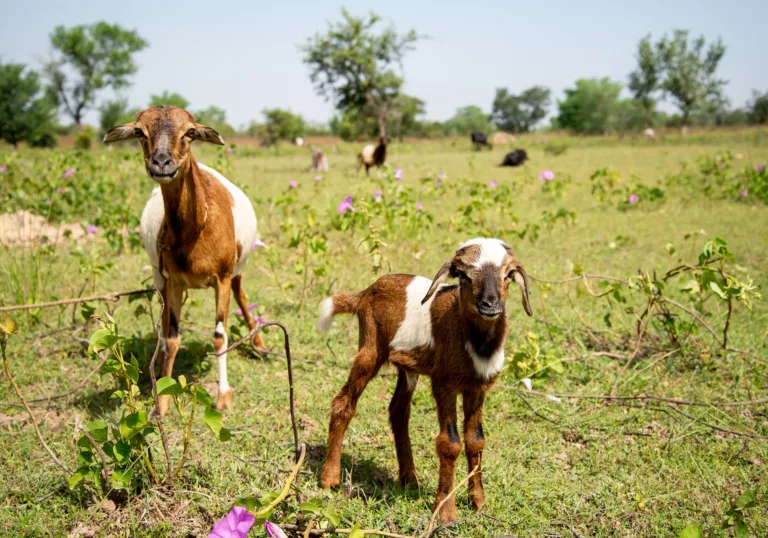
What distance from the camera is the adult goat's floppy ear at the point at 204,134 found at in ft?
11.6

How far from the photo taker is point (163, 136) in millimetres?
3305

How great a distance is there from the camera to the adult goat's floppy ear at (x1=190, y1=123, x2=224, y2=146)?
3.53m

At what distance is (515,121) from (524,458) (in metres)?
92.7

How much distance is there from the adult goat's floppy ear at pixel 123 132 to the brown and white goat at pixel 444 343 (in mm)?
1568

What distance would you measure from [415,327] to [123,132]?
210 cm

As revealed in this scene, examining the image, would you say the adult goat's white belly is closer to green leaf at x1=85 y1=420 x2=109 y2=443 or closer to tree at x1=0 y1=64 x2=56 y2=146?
green leaf at x1=85 y1=420 x2=109 y2=443

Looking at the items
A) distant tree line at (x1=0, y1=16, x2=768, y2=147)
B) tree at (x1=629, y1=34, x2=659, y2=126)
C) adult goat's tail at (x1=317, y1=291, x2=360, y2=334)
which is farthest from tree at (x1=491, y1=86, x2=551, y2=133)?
adult goat's tail at (x1=317, y1=291, x2=360, y2=334)

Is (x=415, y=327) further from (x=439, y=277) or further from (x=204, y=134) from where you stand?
(x=204, y=134)

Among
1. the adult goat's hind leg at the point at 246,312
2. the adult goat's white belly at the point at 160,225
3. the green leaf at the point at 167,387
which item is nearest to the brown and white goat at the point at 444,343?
the green leaf at the point at 167,387

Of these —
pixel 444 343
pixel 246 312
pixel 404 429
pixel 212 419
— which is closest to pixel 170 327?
pixel 246 312

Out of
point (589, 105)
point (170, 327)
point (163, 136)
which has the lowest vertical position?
point (170, 327)

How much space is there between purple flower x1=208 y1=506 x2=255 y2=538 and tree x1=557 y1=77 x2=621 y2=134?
78.1 meters

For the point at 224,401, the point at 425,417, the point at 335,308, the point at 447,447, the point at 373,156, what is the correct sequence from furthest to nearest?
1. the point at 373,156
2. the point at 224,401
3. the point at 425,417
4. the point at 335,308
5. the point at 447,447

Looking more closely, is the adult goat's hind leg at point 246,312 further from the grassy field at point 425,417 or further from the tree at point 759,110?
the tree at point 759,110
